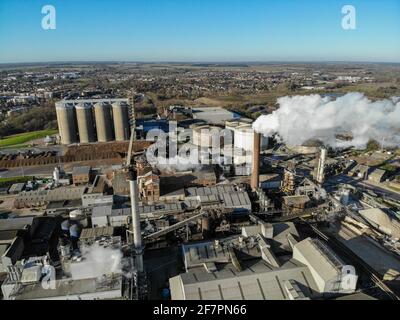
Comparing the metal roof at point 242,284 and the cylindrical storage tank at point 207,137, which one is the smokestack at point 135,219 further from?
the cylindrical storage tank at point 207,137

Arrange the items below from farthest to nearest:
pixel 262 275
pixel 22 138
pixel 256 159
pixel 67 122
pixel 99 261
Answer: pixel 22 138, pixel 67 122, pixel 256 159, pixel 99 261, pixel 262 275

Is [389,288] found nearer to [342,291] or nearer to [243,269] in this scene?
[342,291]

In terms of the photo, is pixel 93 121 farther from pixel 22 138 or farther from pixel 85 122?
pixel 22 138

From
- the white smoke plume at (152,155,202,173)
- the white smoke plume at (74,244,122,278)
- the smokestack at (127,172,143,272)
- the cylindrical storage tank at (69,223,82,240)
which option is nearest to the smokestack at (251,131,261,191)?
the white smoke plume at (152,155,202,173)

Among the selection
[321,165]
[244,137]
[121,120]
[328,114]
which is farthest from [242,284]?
[121,120]

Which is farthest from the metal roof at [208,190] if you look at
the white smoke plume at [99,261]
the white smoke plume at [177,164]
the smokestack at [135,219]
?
the white smoke plume at [99,261]

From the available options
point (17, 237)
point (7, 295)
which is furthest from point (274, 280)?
point (17, 237)

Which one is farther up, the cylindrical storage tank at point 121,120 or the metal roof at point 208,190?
the cylindrical storage tank at point 121,120
